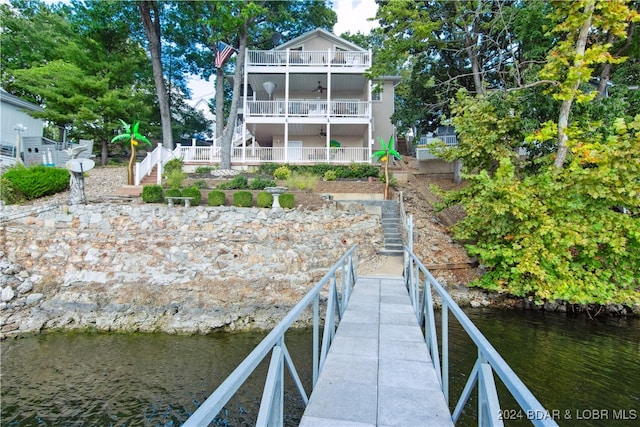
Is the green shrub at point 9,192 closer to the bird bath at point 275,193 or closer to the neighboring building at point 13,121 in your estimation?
the neighboring building at point 13,121

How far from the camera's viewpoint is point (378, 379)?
9.94 ft

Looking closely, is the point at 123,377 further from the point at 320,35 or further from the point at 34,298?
the point at 320,35

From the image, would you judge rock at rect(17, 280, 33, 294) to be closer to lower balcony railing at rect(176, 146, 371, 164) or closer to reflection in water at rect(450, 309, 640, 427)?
lower balcony railing at rect(176, 146, 371, 164)

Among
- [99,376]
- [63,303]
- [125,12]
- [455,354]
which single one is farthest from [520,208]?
[125,12]

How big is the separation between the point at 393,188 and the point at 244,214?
7.32 m

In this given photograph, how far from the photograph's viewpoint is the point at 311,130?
19.0 metres

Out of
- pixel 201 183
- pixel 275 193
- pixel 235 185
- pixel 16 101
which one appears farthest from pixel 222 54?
pixel 16 101

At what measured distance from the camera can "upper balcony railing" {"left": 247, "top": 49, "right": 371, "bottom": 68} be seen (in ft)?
57.3

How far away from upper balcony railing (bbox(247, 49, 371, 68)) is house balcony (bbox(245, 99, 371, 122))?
211 centimetres

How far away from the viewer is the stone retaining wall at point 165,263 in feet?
26.1

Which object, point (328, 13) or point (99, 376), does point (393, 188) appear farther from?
point (328, 13)

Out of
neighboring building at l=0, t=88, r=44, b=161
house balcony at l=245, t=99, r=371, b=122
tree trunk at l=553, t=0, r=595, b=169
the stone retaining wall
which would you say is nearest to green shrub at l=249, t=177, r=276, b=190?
the stone retaining wall

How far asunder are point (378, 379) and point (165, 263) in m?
7.91

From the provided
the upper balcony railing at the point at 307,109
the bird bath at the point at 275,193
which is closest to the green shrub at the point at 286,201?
the bird bath at the point at 275,193
